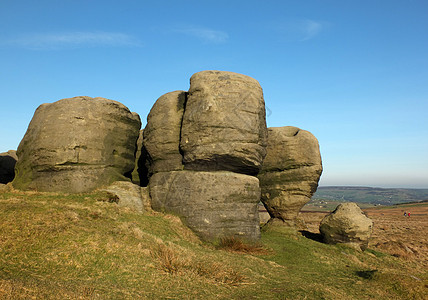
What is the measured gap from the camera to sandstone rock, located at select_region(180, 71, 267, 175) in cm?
1538

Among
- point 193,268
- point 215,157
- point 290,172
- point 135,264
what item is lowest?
point 193,268

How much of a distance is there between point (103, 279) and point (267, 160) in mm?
16078

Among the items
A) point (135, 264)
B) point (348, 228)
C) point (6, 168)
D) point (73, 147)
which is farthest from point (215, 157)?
point (6, 168)

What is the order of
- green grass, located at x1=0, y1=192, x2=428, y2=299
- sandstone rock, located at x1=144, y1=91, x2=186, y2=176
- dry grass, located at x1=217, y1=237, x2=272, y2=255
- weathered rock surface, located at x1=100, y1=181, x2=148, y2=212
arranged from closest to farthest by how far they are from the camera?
green grass, located at x1=0, y1=192, x2=428, y2=299 → dry grass, located at x1=217, y1=237, x2=272, y2=255 → weathered rock surface, located at x1=100, y1=181, x2=148, y2=212 → sandstone rock, located at x1=144, y1=91, x2=186, y2=176

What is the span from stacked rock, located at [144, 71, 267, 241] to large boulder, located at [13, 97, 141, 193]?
8.65 feet

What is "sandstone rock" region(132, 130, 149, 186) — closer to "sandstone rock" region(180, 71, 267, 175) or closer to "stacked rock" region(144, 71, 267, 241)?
"stacked rock" region(144, 71, 267, 241)

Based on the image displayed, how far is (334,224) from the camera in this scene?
1970cm

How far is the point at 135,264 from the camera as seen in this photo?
916 cm

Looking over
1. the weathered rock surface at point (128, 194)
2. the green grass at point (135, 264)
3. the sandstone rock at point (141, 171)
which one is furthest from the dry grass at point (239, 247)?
the sandstone rock at point (141, 171)

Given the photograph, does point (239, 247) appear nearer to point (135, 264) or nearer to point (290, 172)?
point (135, 264)

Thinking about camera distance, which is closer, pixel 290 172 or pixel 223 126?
pixel 223 126

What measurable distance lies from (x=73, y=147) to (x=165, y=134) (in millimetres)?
4564

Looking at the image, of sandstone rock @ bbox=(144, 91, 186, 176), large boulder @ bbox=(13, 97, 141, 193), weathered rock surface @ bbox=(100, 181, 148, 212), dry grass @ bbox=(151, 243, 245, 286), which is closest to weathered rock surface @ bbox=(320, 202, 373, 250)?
sandstone rock @ bbox=(144, 91, 186, 176)

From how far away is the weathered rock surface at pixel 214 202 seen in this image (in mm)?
14859
